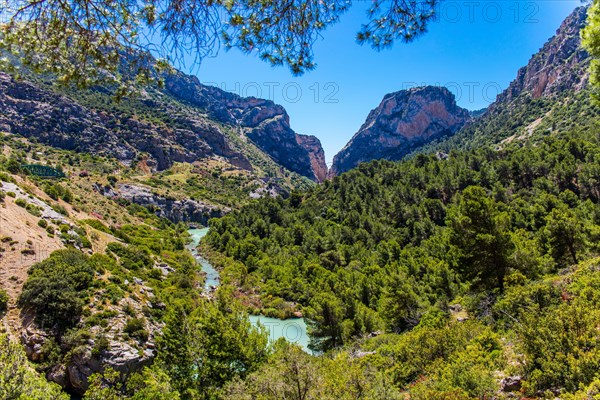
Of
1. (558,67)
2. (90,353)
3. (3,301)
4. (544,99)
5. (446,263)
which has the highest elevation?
(558,67)

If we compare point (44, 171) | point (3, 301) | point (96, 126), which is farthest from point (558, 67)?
point (96, 126)

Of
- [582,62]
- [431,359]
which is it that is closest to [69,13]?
[431,359]

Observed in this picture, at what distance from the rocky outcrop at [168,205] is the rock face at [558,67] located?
6540 inches

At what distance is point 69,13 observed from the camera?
250 inches

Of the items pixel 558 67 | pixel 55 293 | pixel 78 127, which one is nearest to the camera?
pixel 55 293

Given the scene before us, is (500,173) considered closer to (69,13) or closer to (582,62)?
(69,13)

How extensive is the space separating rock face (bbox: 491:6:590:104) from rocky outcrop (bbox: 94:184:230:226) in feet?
545

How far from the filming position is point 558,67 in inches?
6132

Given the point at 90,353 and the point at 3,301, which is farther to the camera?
the point at 3,301

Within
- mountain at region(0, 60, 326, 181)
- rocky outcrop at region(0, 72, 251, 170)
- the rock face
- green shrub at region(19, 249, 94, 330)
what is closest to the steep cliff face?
the rock face

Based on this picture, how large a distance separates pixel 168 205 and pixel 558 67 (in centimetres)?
19398

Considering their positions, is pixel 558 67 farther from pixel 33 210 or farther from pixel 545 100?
pixel 33 210

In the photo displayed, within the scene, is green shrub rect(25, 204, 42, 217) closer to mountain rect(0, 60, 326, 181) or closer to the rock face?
mountain rect(0, 60, 326, 181)

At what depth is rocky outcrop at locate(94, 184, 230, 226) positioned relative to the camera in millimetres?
95838
